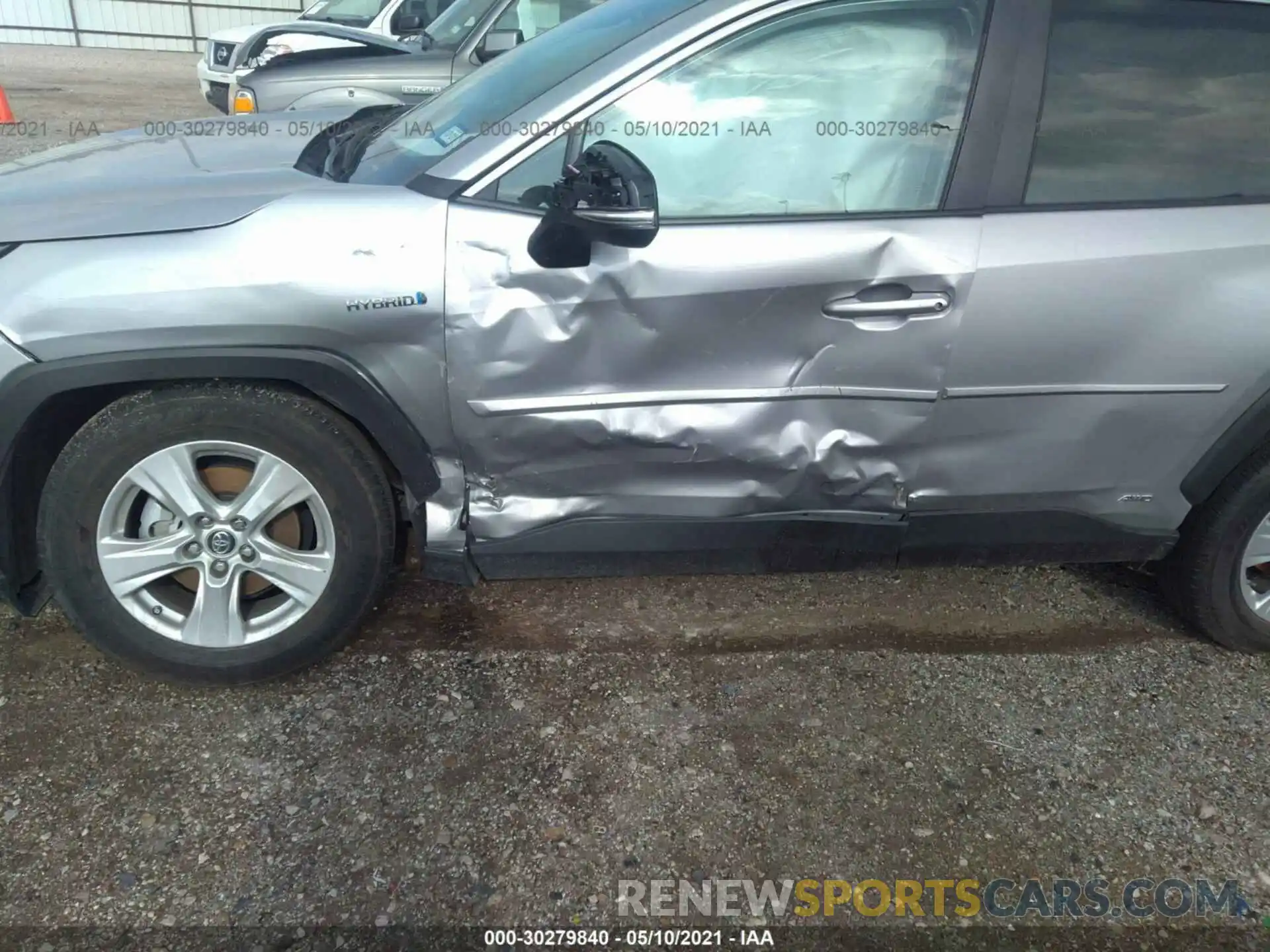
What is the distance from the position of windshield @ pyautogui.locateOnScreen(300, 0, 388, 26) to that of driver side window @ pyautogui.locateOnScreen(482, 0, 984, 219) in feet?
26.0

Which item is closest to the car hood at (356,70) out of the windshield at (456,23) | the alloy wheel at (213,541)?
the windshield at (456,23)

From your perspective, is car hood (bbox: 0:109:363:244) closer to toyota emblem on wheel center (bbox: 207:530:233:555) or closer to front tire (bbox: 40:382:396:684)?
front tire (bbox: 40:382:396:684)

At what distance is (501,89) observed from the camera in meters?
2.62

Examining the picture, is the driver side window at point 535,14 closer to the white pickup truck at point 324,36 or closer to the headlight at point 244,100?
the white pickup truck at point 324,36

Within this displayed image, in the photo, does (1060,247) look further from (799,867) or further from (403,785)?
(403,785)

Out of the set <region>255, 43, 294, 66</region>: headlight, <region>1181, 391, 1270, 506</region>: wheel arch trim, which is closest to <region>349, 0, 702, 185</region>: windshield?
<region>1181, 391, 1270, 506</region>: wheel arch trim

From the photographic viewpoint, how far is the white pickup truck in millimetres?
7285

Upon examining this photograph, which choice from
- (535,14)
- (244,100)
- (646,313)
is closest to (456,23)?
(535,14)

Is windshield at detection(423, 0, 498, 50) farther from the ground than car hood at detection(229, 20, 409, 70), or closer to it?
farther from the ground

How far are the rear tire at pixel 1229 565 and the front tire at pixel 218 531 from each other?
234 cm

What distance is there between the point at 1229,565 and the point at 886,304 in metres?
1.43

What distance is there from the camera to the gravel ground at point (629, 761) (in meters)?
2.07

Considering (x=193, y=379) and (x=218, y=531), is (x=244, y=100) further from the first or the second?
(x=218, y=531)

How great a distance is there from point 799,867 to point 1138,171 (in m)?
1.93
